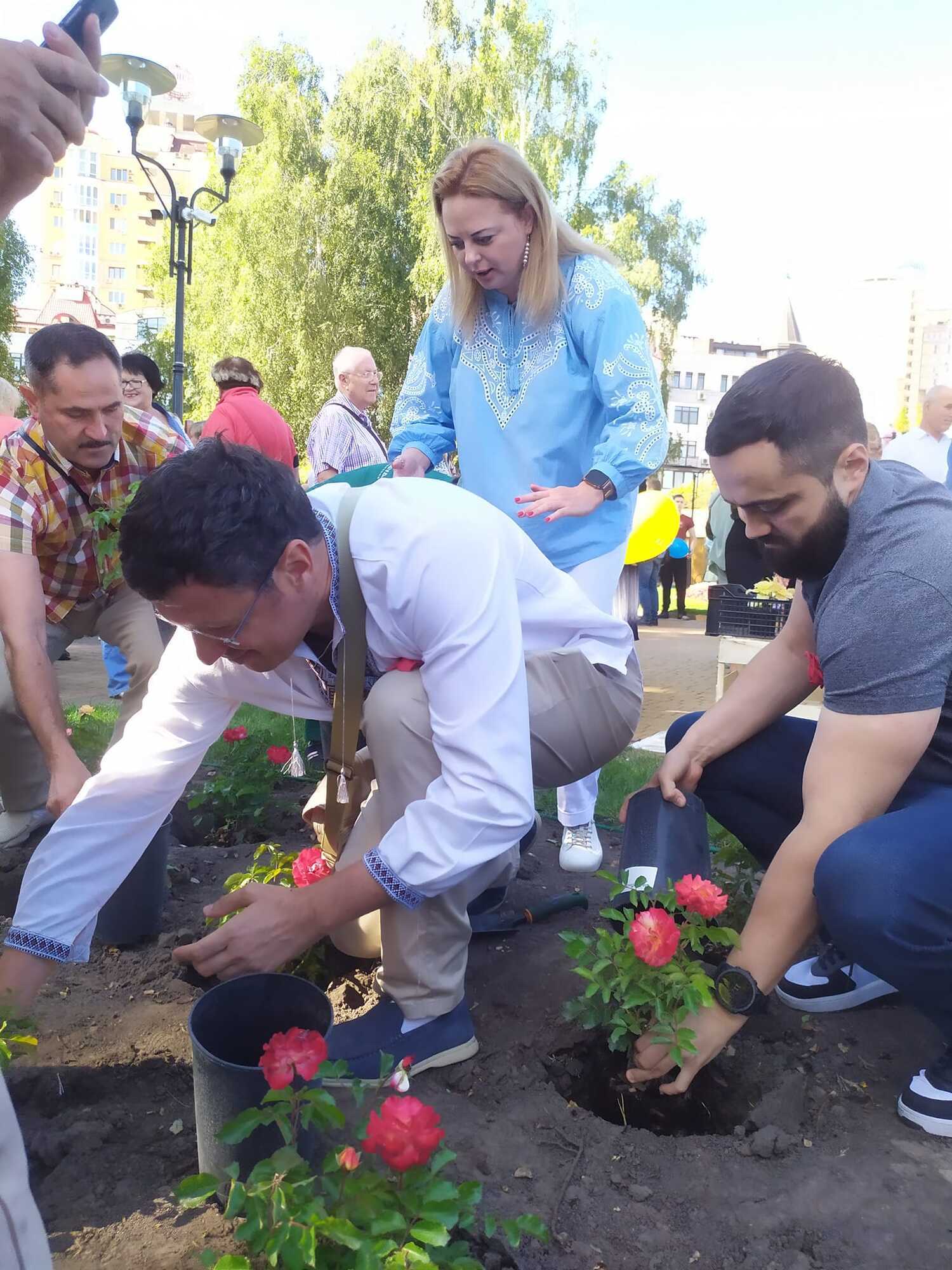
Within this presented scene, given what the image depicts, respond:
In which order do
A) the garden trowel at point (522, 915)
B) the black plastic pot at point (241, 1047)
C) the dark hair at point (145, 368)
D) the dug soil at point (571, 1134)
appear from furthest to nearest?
the dark hair at point (145, 368)
the garden trowel at point (522, 915)
the dug soil at point (571, 1134)
the black plastic pot at point (241, 1047)

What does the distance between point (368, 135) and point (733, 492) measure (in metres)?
22.4

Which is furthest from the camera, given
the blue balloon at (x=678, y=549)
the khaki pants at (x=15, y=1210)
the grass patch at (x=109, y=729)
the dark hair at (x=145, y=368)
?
the blue balloon at (x=678, y=549)

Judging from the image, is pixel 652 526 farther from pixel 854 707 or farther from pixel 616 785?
pixel 854 707

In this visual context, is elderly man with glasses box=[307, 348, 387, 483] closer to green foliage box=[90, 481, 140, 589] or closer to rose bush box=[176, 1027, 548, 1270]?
green foliage box=[90, 481, 140, 589]

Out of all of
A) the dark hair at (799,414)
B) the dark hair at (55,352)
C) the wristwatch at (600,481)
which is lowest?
the wristwatch at (600,481)

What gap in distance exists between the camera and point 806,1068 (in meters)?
2.25

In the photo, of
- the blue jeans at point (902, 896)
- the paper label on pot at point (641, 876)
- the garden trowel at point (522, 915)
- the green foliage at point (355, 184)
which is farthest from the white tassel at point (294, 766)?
the green foliage at point (355, 184)

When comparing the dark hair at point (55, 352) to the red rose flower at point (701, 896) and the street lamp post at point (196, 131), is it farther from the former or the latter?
the street lamp post at point (196, 131)

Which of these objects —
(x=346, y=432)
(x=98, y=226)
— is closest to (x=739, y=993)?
(x=346, y=432)

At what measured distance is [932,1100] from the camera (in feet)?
6.62

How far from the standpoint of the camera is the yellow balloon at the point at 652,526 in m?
10.1

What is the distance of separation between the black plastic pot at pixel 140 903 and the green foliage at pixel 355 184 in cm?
1979

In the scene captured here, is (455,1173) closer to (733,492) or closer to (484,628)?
(484,628)

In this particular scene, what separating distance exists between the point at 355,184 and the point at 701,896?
22.5 m
